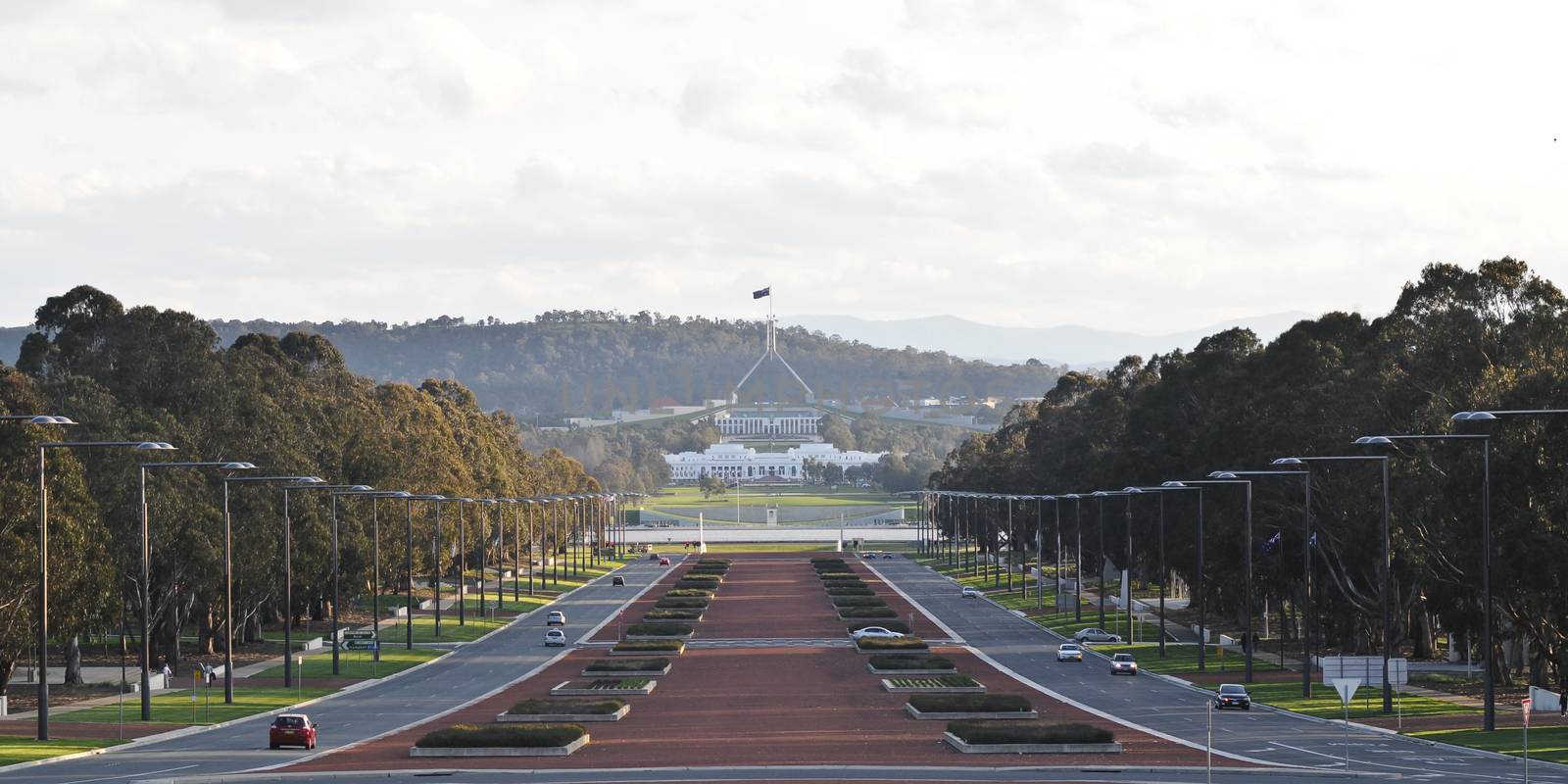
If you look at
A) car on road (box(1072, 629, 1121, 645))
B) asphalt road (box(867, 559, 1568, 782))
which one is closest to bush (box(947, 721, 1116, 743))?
asphalt road (box(867, 559, 1568, 782))

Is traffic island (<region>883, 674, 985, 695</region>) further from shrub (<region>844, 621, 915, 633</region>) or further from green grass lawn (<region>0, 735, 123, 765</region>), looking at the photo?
green grass lawn (<region>0, 735, 123, 765</region>)

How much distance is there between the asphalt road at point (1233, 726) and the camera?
5509 centimetres

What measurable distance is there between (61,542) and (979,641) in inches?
2179

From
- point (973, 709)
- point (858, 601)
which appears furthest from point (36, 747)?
point (858, 601)

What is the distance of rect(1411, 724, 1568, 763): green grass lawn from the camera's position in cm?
5791

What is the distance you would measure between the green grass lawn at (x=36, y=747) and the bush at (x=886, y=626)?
58888 millimetres

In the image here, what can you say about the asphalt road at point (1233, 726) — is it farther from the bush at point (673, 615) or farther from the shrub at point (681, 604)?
the shrub at point (681, 604)

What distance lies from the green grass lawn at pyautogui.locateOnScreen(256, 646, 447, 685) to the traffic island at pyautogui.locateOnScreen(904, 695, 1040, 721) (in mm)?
33758

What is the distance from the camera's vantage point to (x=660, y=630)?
116938 mm

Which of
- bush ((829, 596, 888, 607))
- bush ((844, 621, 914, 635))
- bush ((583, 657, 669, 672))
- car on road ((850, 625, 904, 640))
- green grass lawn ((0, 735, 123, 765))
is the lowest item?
bush ((829, 596, 888, 607))

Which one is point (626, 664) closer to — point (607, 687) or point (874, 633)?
point (607, 687)

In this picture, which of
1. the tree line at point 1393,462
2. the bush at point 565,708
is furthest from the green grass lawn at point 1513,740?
the bush at point 565,708

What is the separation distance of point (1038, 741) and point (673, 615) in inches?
2808

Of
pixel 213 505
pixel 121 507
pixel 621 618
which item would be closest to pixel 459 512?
pixel 621 618
